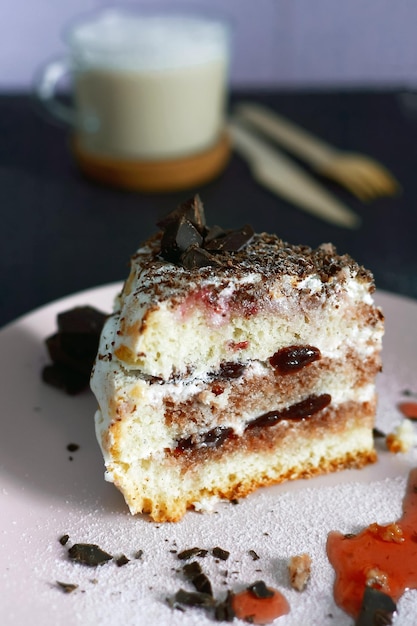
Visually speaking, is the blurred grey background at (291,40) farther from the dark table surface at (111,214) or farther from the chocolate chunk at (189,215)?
the chocolate chunk at (189,215)

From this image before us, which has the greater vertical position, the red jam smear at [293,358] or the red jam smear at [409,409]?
the red jam smear at [293,358]

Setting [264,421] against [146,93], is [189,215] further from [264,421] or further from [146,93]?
[146,93]

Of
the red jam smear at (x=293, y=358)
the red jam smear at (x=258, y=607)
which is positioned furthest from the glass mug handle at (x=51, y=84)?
the red jam smear at (x=258, y=607)

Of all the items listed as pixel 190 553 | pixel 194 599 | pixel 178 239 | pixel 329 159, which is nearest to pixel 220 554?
pixel 190 553

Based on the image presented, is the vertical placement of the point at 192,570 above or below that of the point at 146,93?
below

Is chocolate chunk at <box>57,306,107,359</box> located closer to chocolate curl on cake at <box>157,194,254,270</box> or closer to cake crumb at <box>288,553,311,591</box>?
chocolate curl on cake at <box>157,194,254,270</box>

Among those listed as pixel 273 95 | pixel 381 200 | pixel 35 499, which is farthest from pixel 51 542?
pixel 273 95
